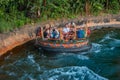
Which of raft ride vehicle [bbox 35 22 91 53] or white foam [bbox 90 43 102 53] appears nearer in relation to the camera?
raft ride vehicle [bbox 35 22 91 53]

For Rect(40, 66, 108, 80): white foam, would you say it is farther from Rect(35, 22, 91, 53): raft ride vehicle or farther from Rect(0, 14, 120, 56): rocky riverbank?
Rect(0, 14, 120, 56): rocky riverbank

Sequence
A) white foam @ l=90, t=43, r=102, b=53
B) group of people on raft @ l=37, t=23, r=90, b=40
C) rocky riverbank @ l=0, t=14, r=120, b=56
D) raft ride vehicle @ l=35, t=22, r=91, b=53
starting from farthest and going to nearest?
white foam @ l=90, t=43, r=102, b=53 < rocky riverbank @ l=0, t=14, r=120, b=56 < group of people on raft @ l=37, t=23, r=90, b=40 < raft ride vehicle @ l=35, t=22, r=91, b=53

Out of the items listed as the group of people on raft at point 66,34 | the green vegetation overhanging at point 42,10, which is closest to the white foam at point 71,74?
the group of people on raft at point 66,34

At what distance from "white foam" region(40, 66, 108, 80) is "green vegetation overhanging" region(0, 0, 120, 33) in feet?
22.8

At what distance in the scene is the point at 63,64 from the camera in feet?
74.4

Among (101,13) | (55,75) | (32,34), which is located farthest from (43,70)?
(101,13)

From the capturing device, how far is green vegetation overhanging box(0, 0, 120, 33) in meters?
27.5

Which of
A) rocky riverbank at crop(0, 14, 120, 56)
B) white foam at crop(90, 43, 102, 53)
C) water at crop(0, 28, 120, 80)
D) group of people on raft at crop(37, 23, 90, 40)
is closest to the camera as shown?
water at crop(0, 28, 120, 80)

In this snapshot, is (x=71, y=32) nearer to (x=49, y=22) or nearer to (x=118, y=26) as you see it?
(x=49, y=22)

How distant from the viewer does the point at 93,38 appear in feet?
92.3

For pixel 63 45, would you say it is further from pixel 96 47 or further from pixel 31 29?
pixel 31 29

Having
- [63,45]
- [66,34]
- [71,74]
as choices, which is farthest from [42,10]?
[71,74]

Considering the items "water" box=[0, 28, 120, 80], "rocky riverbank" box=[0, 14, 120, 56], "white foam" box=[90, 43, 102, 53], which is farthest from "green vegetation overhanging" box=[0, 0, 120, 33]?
"white foam" box=[90, 43, 102, 53]

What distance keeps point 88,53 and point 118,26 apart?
8254 millimetres
